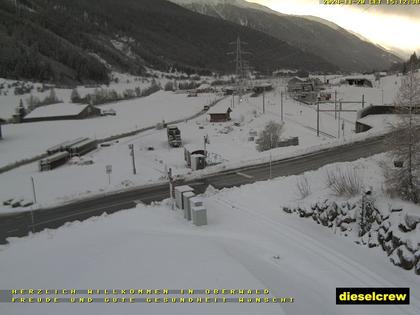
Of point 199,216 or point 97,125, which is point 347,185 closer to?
point 199,216

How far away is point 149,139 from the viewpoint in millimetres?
69812

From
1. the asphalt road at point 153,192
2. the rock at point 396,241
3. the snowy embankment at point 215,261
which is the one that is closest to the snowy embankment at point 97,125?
the asphalt road at point 153,192

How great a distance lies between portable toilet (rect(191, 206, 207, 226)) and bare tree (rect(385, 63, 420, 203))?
8.68 m

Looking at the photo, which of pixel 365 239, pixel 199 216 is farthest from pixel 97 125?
pixel 365 239

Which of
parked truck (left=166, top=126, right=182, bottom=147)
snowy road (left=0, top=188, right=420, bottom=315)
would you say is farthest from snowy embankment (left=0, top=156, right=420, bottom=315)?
parked truck (left=166, top=126, right=182, bottom=147)

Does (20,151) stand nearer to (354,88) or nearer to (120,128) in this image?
(120,128)

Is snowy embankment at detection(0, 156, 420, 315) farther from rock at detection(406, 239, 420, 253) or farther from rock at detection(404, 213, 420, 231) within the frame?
rock at detection(404, 213, 420, 231)

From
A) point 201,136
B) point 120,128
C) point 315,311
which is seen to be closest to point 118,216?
point 315,311

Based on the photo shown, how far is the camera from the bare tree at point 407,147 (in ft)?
57.7

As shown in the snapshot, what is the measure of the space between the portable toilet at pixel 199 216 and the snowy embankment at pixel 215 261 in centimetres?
50

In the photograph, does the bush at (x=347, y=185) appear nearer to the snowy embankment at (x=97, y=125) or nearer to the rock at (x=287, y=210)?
the rock at (x=287, y=210)

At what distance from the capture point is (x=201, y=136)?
72625mm

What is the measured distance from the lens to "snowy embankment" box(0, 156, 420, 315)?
43.1 ft

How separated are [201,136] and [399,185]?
55860 mm
